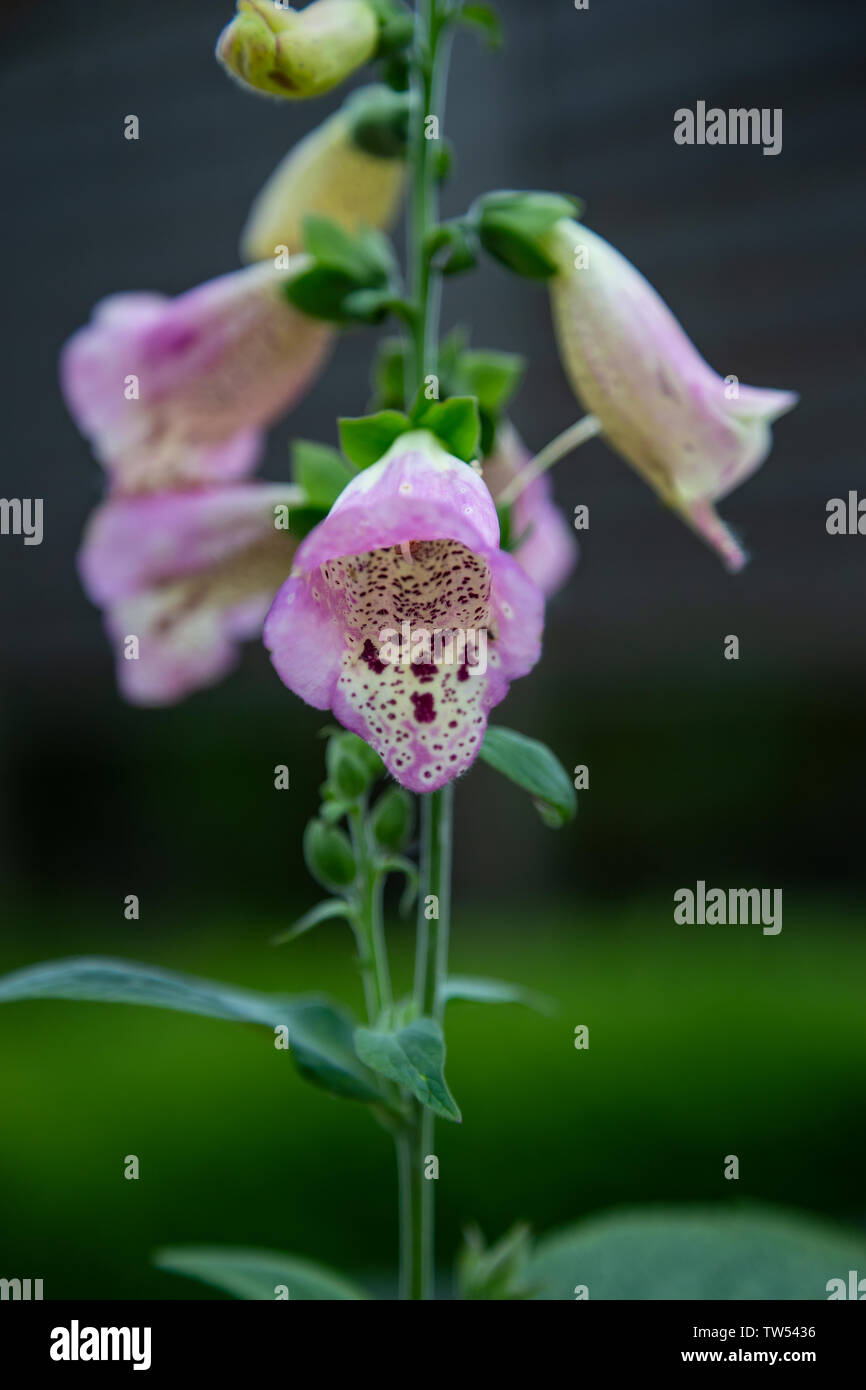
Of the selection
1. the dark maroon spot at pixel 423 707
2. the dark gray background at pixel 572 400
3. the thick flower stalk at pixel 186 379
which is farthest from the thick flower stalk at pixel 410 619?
the dark gray background at pixel 572 400

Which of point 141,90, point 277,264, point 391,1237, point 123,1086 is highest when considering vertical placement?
point 141,90

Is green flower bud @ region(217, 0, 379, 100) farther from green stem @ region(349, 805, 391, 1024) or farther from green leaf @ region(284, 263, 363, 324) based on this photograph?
green stem @ region(349, 805, 391, 1024)

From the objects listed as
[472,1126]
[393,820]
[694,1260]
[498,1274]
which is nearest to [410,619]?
[393,820]

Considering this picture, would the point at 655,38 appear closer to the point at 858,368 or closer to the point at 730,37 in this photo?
the point at 730,37

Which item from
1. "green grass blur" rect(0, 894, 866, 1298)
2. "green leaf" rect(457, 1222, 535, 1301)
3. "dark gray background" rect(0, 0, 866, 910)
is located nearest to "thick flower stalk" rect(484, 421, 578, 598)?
"green leaf" rect(457, 1222, 535, 1301)

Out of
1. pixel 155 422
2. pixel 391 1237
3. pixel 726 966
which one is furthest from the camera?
pixel 726 966


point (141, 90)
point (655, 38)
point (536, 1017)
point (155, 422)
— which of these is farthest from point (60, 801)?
point (155, 422)

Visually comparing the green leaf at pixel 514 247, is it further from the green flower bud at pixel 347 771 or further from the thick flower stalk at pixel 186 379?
the green flower bud at pixel 347 771
